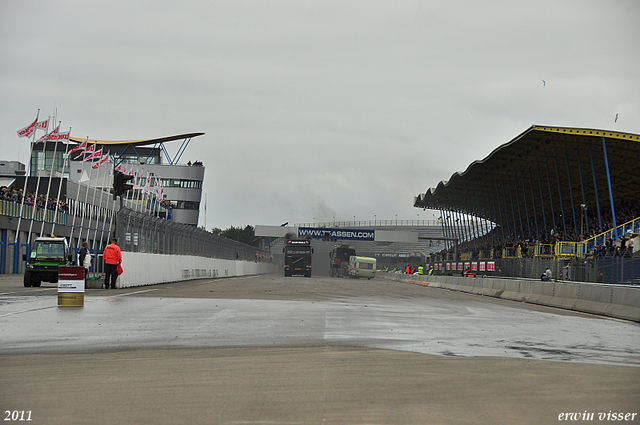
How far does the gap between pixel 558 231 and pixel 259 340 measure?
52.4 m

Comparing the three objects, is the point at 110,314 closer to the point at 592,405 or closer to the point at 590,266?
the point at 592,405

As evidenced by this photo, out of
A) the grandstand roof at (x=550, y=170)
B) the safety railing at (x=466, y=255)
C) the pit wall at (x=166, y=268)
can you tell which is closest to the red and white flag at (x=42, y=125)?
the pit wall at (x=166, y=268)

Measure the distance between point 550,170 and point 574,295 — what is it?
38749mm

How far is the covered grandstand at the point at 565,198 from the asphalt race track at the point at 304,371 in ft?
45.5

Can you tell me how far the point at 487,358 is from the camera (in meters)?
9.57

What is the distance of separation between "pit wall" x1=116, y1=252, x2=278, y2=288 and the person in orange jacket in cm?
81

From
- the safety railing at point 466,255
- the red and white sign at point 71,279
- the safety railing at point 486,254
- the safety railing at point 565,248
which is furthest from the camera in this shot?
the safety railing at point 466,255

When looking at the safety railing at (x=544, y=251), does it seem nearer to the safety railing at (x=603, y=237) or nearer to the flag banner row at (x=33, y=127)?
the safety railing at (x=603, y=237)

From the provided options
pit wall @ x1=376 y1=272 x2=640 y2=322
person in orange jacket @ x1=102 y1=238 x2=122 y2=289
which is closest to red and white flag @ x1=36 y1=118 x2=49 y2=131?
person in orange jacket @ x1=102 y1=238 x2=122 y2=289

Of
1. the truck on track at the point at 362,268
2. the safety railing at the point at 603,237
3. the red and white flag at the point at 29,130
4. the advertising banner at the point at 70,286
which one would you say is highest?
the red and white flag at the point at 29,130

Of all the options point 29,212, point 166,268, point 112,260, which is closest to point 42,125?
point 29,212

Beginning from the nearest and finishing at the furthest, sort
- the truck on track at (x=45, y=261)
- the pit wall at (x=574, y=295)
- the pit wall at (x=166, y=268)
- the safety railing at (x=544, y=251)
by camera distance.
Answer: the pit wall at (x=574, y=295)
the pit wall at (x=166, y=268)
the truck on track at (x=45, y=261)
the safety railing at (x=544, y=251)

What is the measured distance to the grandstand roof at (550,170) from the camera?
4572 cm

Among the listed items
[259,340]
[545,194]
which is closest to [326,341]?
[259,340]
